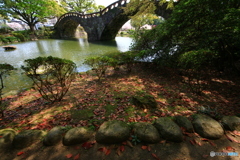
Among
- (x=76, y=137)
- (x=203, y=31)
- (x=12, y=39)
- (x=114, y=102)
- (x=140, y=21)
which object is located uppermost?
(x=140, y=21)

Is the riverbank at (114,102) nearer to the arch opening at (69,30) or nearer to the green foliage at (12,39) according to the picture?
the green foliage at (12,39)

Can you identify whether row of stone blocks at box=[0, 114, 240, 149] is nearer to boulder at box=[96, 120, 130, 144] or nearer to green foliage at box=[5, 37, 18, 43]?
boulder at box=[96, 120, 130, 144]

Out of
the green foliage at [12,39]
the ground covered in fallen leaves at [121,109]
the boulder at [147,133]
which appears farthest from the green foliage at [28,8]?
the boulder at [147,133]

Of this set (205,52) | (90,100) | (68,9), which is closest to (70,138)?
(90,100)

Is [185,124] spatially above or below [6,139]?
above

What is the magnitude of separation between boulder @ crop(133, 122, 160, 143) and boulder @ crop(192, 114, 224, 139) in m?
0.98

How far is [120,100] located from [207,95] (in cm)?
351

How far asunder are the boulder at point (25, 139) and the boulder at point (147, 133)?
6.84 ft

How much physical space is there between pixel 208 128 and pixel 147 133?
1.35 m

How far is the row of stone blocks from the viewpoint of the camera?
7.61 feet

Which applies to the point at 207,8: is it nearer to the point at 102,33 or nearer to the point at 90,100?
the point at 90,100

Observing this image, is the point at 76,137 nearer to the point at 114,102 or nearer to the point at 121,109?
the point at 121,109

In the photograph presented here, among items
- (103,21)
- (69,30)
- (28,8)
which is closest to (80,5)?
(69,30)

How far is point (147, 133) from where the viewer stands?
2363mm
